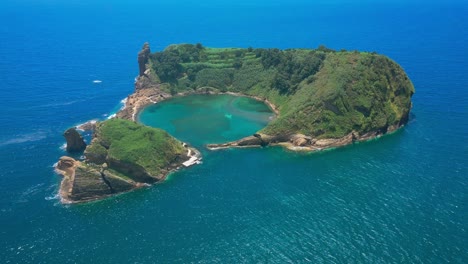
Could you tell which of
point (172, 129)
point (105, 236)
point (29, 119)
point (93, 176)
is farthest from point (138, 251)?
point (29, 119)

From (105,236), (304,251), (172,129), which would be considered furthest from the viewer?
(172,129)

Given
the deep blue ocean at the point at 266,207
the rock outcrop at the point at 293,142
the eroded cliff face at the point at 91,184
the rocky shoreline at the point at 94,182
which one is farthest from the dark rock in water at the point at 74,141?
the rock outcrop at the point at 293,142

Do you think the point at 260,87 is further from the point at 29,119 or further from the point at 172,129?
the point at 29,119

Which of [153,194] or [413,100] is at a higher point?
[413,100]

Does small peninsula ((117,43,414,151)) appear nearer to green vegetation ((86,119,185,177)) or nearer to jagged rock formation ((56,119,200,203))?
green vegetation ((86,119,185,177))

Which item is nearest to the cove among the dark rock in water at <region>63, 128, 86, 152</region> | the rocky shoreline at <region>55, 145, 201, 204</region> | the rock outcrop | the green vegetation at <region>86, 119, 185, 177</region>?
the rock outcrop
